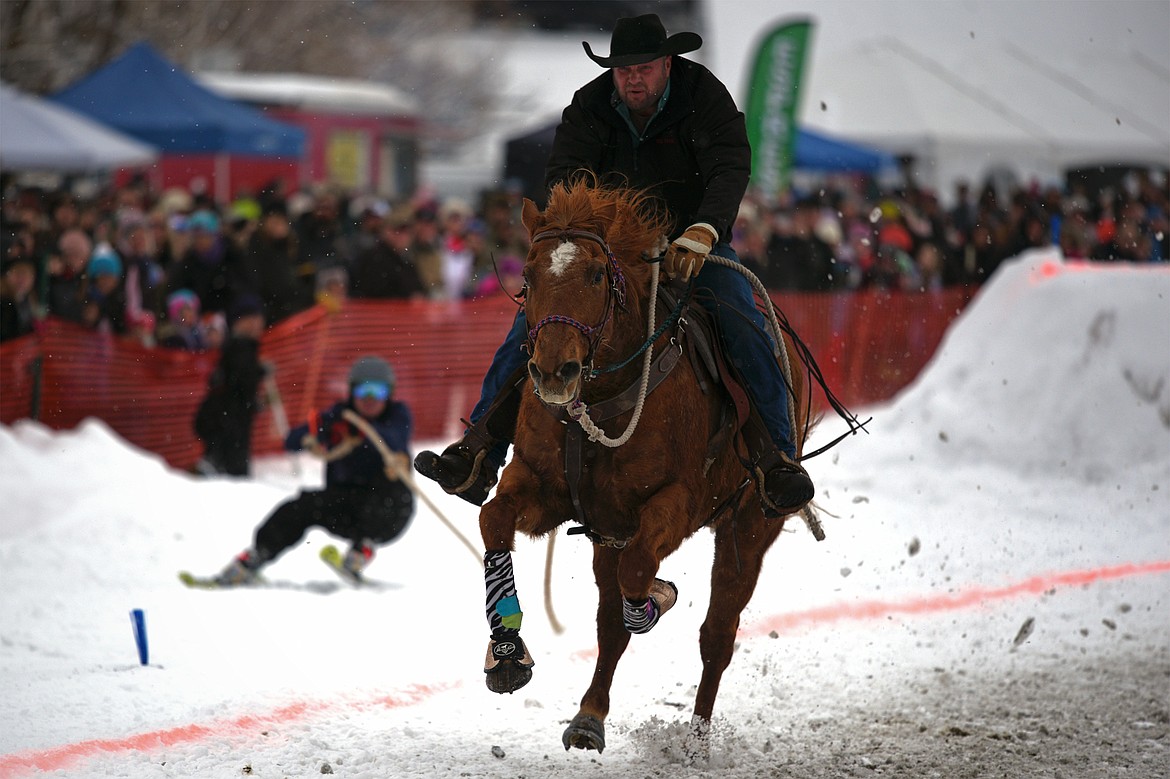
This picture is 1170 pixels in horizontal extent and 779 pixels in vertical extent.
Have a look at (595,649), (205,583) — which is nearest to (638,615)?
(595,649)

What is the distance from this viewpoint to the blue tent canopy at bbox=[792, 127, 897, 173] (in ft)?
82.8

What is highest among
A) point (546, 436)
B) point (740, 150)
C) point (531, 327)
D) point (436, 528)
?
point (740, 150)

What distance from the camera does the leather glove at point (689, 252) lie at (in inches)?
206

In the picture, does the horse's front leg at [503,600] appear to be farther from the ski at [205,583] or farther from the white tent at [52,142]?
the white tent at [52,142]

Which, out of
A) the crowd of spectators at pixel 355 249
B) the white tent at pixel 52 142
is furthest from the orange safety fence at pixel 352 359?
the white tent at pixel 52 142

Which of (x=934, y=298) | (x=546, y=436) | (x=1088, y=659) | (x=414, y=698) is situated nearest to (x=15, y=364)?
(x=414, y=698)

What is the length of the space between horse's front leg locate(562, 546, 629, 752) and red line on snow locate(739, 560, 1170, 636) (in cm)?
206

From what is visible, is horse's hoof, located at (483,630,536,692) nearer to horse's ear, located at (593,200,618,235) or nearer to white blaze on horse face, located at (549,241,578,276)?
white blaze on horse face, located at (549,241,578,276)

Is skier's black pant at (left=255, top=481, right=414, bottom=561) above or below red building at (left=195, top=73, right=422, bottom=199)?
below

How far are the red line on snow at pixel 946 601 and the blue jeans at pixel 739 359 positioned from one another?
2.41 metres

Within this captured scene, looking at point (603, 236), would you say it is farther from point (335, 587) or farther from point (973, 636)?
point (335, 587)

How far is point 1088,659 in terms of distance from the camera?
24.4 feet

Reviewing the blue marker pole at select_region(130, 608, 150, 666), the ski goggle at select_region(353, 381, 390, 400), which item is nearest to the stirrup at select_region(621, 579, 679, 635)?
the blue marker pole at select_region(130, 608, 150, 666)

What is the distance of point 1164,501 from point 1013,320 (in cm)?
251
